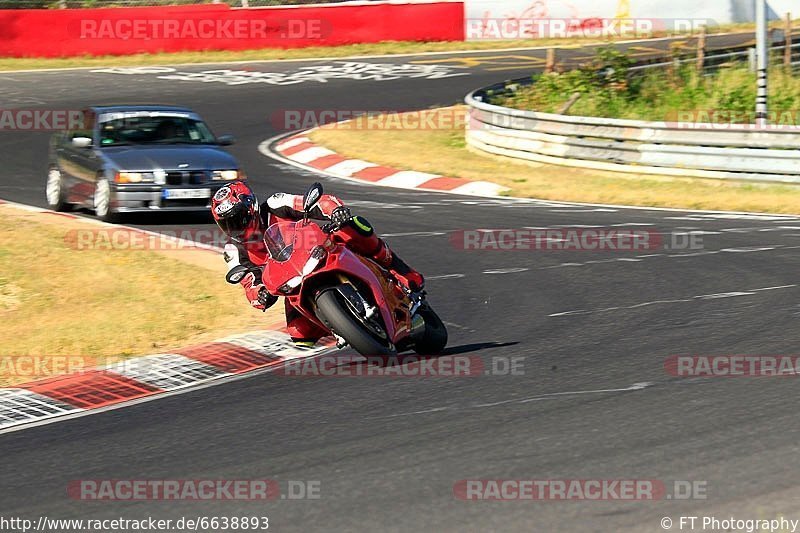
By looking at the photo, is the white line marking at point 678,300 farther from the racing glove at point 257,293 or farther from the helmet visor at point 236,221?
the helmet visor at point 236,221

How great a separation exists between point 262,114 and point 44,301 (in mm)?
15624

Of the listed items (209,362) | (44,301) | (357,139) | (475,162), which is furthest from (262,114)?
(209,362)

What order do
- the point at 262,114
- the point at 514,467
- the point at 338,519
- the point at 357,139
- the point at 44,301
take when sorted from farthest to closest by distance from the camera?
the point at 262,114
the point at 357,139
the point at 44,301
the point at 514,467
the point at 338,519

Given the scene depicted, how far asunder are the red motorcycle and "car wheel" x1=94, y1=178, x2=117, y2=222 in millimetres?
7953

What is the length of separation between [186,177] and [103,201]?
1249mm

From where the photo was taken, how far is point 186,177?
15.6m

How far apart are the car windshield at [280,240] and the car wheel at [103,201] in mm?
7933

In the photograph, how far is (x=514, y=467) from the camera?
5820mm

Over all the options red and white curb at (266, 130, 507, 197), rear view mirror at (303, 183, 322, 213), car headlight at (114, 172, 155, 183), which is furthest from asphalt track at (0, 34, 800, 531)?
red and white curb at (266, 130, 507, 197)

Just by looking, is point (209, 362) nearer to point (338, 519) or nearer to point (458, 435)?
point (458, 435)

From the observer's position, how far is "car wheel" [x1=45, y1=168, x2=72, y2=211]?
17250 millimetres

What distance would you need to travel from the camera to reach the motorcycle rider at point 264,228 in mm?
8344

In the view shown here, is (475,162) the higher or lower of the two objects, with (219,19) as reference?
lower

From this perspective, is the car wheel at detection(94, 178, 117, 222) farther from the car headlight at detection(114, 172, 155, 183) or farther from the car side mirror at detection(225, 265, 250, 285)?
the car side mirror at detection(225, 265, 250, 285)
